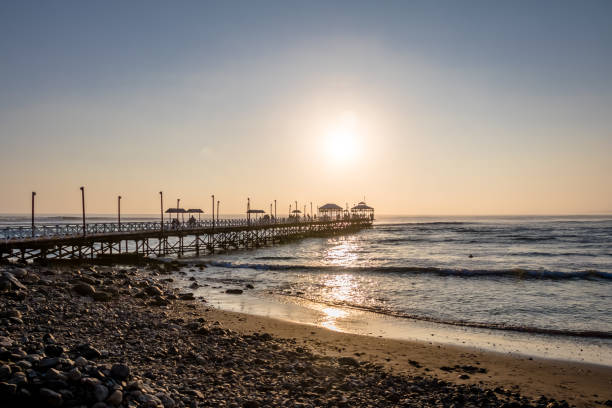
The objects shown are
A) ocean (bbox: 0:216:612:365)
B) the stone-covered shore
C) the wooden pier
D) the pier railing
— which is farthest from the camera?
the pier railing

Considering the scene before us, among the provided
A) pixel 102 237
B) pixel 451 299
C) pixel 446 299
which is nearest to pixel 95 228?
pixel 102 237

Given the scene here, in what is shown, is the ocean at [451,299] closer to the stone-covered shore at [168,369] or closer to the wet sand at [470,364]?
the wet sand at [470,364]

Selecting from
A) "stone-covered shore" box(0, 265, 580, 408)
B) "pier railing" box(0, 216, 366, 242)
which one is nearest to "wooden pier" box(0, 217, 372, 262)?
"pier railing" box(0, 216, 366, 242)

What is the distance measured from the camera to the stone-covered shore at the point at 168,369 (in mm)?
5992

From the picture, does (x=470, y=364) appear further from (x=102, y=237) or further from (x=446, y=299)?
(x=102, y=237)

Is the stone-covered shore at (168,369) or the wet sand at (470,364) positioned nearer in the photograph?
the stone-covered shore at (168,369)

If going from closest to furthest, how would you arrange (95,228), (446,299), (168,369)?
1. (168,369)
2. (446,299)
3. (95,228)

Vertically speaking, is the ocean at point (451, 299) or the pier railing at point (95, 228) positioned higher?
the pier railing at point (95, 228)

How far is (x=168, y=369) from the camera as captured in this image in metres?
8.03

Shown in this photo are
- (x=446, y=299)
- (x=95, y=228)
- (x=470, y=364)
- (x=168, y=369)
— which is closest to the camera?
(x=168, y=369)

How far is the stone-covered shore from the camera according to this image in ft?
19.7

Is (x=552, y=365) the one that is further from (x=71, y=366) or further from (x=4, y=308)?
(x=4, y=308)

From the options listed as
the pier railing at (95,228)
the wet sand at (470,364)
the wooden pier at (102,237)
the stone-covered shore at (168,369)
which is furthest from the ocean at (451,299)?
the pier railing at (95,228)

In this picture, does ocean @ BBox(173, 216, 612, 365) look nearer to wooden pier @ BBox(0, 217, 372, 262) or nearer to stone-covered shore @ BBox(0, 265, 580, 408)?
stone-covered shore @ BBox(0, 265, 580, 408)
